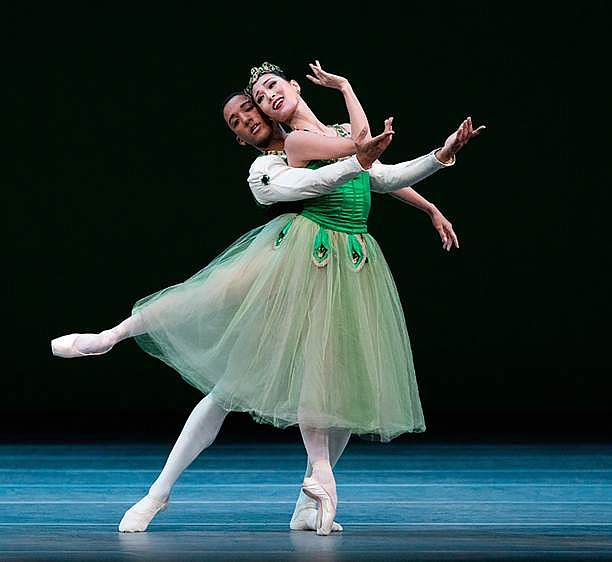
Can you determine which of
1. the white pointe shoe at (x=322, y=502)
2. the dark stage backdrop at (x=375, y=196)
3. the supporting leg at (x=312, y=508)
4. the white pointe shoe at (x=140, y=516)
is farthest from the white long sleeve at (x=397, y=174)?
the dark stage backdrop at (x=375, y=196)

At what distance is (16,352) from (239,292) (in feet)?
11.3

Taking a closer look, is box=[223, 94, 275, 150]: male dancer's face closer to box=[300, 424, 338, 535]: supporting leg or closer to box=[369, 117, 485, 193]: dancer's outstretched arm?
box=[369, 117, 485, 193]: dancer's outstretched arm

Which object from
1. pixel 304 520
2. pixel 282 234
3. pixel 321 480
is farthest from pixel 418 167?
pixel 304 520

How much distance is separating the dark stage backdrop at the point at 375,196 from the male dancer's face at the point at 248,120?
2805 mm

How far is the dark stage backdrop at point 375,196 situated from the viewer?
6098 millimetres

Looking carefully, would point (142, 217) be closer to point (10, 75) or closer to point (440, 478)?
point (10, 75)

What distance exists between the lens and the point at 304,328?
305 centimetres

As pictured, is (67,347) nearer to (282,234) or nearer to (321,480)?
(282,234)

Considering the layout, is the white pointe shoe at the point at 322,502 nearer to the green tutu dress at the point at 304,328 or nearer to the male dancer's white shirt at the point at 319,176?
the green tutu dress at the point at 304,328

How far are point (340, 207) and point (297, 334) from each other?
1.01 ft

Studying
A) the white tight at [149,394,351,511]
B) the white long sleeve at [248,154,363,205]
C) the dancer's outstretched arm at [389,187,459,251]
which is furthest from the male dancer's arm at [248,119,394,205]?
the white tight at [149,394,351,511]

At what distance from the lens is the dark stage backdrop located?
6098 mm

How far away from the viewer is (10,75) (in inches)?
244

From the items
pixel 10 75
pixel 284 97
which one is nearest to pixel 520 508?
pixel 284 97
